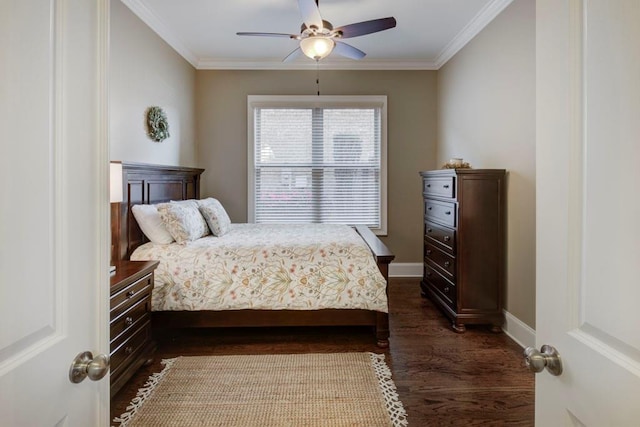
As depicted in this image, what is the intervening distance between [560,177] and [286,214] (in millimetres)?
4192

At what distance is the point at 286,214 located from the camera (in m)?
4.81

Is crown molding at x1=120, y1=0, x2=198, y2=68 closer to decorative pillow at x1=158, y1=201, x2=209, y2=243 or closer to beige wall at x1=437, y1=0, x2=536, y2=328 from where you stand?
decorative pillow at x1=158, y1=201, x2=209, y2=243

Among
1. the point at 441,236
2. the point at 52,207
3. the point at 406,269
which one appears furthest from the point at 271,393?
the point at 406,269

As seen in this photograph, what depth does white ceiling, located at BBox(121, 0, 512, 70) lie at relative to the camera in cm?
320

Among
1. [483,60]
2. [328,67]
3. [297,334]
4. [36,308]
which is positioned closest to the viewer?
[36,308]

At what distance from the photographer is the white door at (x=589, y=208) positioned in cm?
57

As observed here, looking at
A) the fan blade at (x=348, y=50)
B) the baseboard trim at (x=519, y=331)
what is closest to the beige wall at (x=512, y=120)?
the baseboard trim at (x=519, y=331)

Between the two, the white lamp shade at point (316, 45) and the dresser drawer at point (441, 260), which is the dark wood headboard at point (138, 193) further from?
the dresser drawer at point (441, 260)

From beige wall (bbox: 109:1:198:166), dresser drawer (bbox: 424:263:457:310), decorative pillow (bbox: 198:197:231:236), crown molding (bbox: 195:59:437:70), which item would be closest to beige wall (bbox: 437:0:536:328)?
dresser drawer (bbox: 424:263:457:310)

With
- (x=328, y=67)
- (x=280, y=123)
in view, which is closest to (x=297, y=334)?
(x=280, y=123)

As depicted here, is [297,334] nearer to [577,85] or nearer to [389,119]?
[577,85]

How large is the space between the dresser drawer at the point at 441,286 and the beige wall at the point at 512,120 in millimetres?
448

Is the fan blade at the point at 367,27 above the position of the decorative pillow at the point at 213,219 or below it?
above

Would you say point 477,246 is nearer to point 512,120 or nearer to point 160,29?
point 512,120
